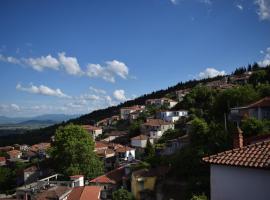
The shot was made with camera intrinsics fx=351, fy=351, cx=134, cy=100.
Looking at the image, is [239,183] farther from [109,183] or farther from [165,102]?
[165,102]

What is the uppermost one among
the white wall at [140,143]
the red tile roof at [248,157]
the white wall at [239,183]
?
the red tile roof at [248,157]

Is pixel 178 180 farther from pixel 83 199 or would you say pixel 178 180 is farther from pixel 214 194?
pixel 214 194

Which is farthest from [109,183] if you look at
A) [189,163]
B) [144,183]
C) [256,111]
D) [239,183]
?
[239,183]

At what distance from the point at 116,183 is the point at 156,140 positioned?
25266mm

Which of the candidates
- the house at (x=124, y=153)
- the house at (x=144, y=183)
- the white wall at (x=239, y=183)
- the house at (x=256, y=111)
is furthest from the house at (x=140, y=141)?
the white wall at (x=239, y=183)

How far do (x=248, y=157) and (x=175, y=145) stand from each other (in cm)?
4522

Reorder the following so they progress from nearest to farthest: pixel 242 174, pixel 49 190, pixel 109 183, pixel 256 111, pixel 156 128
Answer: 1. pixel 242 174
2. pixel 49 190
3. pixel 109 183
4. pixel 256 111
5. pixel 156 128

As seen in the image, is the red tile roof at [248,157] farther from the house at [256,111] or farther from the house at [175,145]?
the house at [175,145]

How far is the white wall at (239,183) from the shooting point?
8.80m

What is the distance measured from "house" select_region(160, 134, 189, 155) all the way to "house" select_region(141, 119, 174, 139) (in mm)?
14612

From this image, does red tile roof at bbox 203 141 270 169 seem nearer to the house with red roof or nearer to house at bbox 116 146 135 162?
the house with red roof

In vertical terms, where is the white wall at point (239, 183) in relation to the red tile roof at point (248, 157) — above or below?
below

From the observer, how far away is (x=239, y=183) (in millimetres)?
9344

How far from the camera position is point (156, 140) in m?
68.9
